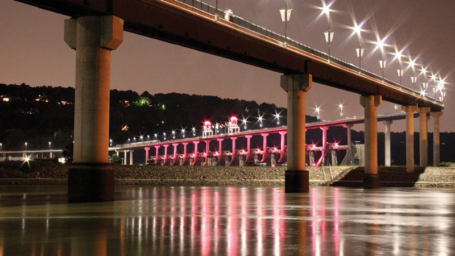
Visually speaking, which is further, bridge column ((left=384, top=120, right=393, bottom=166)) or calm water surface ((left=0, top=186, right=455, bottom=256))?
bridge column ((left=384, top=120, right=393, bottom=166))

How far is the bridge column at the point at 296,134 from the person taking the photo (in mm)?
53312

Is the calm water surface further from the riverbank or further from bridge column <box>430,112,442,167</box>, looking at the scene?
bridge column <box>430,112,442,167</box>

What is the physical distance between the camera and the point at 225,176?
90.2m

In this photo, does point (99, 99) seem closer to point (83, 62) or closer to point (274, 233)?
point (83, 62)

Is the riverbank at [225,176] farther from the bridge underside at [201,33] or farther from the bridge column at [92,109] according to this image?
the bridge column at [92,109]

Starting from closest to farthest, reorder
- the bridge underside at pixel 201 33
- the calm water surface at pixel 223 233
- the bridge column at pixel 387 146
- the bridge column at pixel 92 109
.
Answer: the calm water surface at pixel 223 233, the bridge column at pixel 92 109, the bridge underside at pixel 201 33, the bridge column at pixel 387 146

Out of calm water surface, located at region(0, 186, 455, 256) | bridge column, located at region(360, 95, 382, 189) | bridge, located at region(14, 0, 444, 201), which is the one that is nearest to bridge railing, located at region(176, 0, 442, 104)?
bridge, located at region(14, 0, 444, 201)

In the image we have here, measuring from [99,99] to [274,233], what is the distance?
19.3 meters

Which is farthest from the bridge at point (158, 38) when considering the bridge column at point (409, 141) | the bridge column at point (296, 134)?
the bridge column at point (409, 141)

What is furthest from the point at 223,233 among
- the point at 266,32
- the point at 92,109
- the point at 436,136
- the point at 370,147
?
the point at 436,136

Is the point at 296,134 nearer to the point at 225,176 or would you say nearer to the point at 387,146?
the point at 225,176

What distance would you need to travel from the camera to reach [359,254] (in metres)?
12.5

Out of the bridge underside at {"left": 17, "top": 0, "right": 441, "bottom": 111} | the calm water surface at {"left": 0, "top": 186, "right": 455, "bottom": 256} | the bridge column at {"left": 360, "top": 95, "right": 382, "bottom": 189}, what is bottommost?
the calm water surface at {"left": 0, "top": 186, "right": 455, "bottom": 256}

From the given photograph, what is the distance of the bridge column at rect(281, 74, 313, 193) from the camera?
53.3 meters
